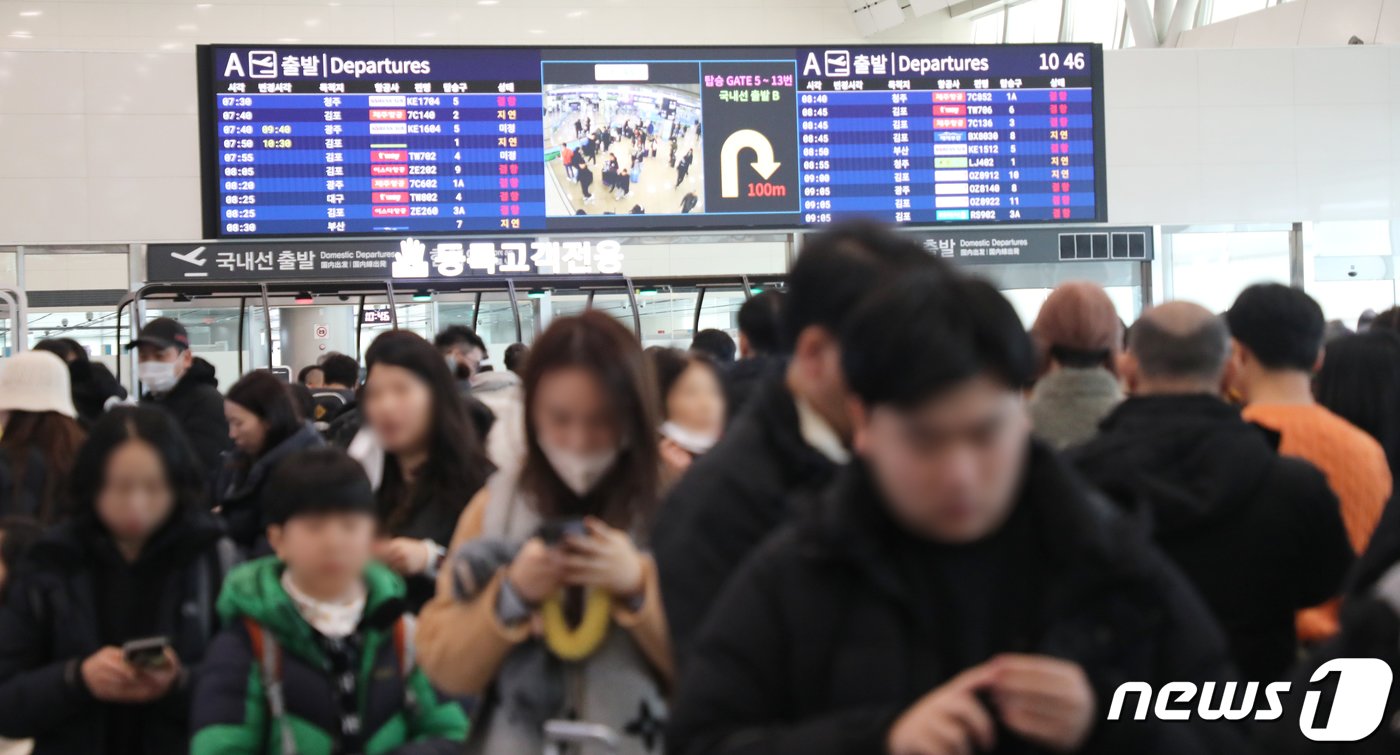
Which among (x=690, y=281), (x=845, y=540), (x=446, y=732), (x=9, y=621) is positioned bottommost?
(x=446, y=732)

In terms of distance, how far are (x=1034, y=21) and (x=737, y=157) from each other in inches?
459

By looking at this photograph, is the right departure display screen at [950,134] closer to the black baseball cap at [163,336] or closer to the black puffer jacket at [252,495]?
the black baseball cap at [163,336]

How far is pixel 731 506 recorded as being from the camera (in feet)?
6.03

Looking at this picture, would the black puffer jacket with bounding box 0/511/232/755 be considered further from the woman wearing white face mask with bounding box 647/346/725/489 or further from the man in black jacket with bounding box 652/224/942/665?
the man in black jacket with bounding box 652/224/942/665

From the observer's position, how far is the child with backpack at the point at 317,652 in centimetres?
258

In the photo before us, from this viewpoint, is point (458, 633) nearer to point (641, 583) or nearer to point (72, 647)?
point (641, 583)

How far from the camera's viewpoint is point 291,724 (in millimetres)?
2580

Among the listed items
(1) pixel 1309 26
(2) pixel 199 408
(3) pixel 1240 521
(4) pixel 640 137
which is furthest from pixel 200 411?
(1) pixel 1309 26

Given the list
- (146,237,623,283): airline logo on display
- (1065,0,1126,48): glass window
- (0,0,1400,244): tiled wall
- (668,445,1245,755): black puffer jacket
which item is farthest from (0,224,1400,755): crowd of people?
(1065,0,1126,48): glass window

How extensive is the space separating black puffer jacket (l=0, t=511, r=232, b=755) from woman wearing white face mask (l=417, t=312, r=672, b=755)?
0.80 metres

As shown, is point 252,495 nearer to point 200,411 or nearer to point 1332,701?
point 200,411

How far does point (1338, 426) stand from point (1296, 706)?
188 centimetres

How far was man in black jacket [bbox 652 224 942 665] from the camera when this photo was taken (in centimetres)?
182

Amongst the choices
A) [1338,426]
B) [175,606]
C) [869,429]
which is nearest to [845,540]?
[869,429]
